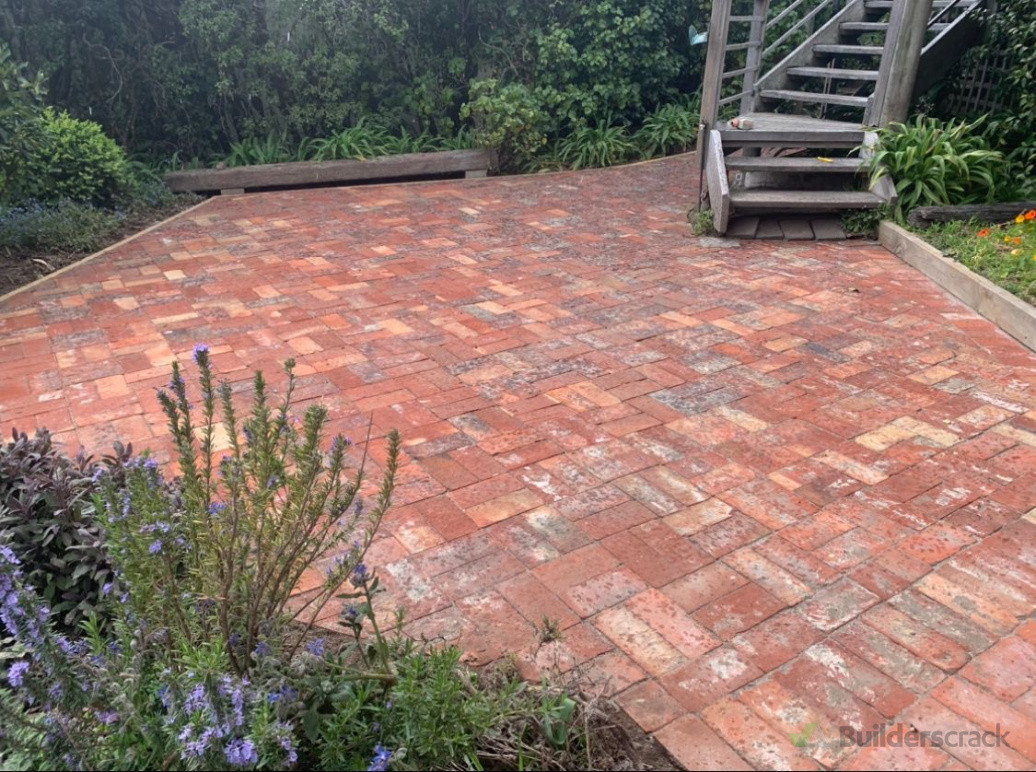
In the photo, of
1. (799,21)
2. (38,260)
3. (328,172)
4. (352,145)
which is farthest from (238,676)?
(799,21)

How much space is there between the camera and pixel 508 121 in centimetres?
828

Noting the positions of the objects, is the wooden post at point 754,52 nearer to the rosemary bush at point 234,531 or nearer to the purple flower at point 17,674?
the rosemary bush at point 234,531

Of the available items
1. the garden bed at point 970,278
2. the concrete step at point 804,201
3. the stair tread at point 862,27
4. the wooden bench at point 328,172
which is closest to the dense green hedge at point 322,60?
the wooden bench at point 328,172

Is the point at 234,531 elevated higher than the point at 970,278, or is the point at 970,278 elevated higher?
the point at 234,531

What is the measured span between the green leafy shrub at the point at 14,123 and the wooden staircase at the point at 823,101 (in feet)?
15.6

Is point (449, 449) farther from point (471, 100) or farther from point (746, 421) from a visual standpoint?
point (471, 100)

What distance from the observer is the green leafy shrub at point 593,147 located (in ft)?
28.8

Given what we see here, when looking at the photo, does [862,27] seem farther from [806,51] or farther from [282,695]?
[282,695]

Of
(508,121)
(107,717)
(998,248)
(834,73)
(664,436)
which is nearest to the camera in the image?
(107,717)

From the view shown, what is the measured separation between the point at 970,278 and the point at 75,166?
21.2 ft

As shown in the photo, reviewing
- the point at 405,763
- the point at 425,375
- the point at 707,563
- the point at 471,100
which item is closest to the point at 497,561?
the point at 707,563

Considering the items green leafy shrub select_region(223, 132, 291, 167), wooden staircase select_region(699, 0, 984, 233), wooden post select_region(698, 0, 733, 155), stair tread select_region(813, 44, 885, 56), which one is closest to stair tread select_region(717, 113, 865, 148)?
wooden staircase select_region(699, 0, 984, 233)

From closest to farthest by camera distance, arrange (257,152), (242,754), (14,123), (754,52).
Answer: (242,754)
(14,123)
(754,52)
(257,152)

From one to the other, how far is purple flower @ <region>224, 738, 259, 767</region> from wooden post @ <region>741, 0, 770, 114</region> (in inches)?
287
